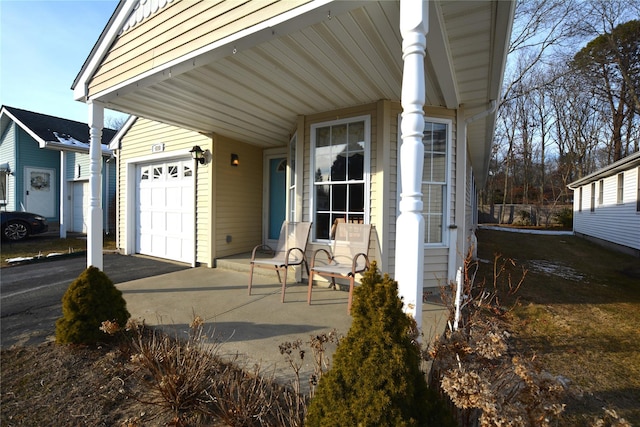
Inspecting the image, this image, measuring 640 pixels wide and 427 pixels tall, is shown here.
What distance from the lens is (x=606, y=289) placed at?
498cm

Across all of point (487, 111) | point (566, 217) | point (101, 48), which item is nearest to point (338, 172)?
point (487, 111)

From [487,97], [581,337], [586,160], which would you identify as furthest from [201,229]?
[586,160]

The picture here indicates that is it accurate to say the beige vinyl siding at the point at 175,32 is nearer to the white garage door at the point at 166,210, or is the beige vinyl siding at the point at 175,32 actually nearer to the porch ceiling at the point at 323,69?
the porch ceiling at the point at 323,69

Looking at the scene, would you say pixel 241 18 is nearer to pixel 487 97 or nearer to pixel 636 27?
pixel 487 97

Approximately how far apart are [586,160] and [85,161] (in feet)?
86.5

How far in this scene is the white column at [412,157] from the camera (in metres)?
1.67

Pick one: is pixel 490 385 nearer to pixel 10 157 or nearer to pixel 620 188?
pixel 620 188

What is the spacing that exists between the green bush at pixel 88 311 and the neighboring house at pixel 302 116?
129 centimetres

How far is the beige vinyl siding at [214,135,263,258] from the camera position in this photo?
18.2 feet

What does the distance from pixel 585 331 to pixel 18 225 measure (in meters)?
12.2

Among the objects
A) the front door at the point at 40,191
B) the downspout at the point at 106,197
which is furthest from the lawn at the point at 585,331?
the front door at the point at 40,191

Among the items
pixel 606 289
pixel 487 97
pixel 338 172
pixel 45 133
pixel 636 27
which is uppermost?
pixel 636 27

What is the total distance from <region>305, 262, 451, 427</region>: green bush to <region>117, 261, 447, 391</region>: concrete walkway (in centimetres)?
74

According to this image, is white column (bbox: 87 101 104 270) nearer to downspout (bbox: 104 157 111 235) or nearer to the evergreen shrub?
downspout (bbox: 104 157 111 235)
